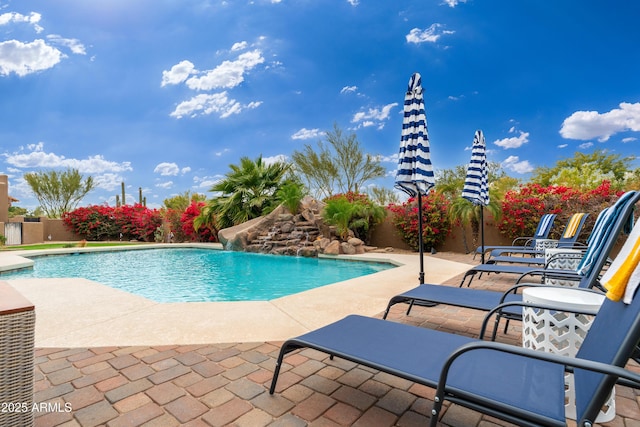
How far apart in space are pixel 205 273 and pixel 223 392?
6360mm

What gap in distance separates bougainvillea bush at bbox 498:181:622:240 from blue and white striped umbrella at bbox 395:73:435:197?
641 cm

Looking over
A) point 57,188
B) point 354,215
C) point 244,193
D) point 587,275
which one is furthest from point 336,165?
point 57,188

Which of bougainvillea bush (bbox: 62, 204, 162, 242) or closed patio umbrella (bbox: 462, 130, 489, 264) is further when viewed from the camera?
bougainvillea bush (bbox: 62, 204, 162, 242)

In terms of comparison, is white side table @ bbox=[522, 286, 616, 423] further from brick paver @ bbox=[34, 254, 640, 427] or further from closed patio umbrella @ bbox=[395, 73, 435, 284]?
closed patio umbrella @ bbox=[395, 73, 435, 284]

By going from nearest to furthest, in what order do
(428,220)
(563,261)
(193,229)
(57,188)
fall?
(563,261), (428,220), (193,229), (57,188)

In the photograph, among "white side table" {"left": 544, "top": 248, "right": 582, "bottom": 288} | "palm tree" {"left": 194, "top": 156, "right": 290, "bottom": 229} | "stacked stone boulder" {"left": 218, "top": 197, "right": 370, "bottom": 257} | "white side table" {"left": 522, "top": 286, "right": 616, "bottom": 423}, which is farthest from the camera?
"palm tree" {"left": 194, "top": 156, "right": 290, "bottom": 229}

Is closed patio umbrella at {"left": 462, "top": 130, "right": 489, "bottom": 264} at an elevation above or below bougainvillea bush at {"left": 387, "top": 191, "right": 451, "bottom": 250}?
above

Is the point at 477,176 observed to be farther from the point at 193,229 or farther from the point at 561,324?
the point at 193,229

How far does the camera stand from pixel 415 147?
4477mm

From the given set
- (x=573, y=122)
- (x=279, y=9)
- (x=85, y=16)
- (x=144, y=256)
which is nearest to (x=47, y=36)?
(x=85, y=16)

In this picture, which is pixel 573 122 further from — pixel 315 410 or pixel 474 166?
pixel 315 410

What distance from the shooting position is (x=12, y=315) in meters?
1.41

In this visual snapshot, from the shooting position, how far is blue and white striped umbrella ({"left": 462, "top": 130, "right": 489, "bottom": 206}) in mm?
6895

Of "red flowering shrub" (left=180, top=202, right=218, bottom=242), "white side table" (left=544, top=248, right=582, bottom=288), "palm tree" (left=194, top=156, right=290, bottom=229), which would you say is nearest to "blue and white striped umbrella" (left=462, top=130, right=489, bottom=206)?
"white side table" (left=544, top=248, right=582, bottom=288)
